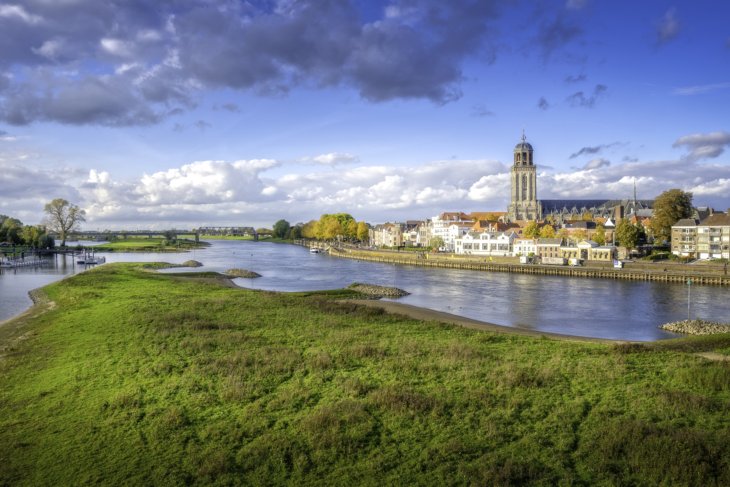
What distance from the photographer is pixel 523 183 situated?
184875mm

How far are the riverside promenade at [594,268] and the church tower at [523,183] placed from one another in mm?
79887

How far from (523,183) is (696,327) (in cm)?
15577

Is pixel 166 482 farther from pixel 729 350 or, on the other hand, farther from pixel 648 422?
pixel 729 350

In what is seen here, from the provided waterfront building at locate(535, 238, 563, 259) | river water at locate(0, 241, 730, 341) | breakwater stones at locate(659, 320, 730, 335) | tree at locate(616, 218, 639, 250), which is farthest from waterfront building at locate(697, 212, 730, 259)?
breakwater stones at locate(659, 320, 730, 335)

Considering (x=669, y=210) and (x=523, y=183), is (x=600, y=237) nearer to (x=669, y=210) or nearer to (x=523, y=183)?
(x=669, y=210)

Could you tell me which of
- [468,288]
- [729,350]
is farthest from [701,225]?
[729,350]

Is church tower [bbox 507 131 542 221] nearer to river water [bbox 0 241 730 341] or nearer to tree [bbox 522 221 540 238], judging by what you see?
tree [bbox 522 221 540 238]

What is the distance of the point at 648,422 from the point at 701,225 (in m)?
86.3

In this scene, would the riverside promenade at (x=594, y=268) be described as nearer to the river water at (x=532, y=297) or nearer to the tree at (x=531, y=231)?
the river water at (x=532, y=297)

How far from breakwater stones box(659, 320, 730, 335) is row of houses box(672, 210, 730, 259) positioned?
56.1m

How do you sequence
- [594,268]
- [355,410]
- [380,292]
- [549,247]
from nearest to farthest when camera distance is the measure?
1. [355,410]
2. [380,292]
3. [594,268]
4. [549,247]

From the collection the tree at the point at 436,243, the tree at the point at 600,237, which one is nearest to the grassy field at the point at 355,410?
the tree at the point at 600,237

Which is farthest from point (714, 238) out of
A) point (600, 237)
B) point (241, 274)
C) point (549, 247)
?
point (241, 274)

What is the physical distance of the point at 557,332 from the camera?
1383 inches
